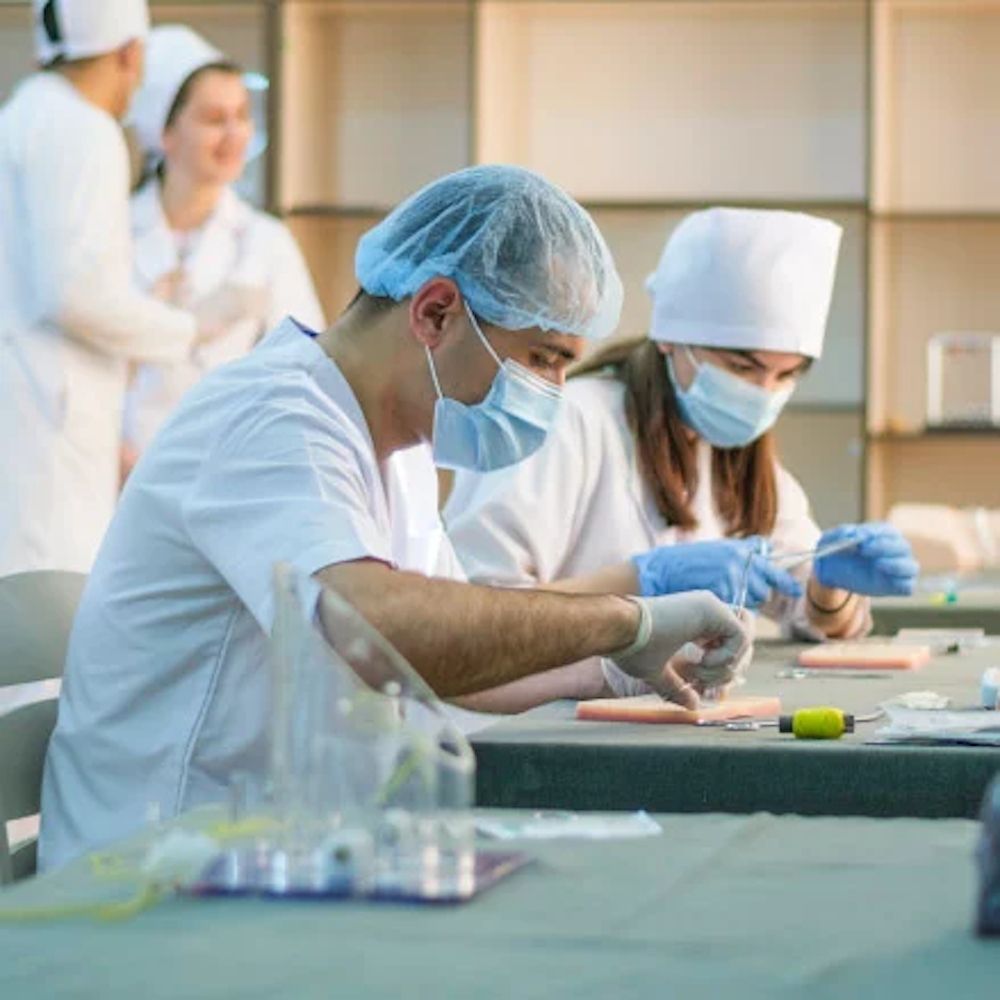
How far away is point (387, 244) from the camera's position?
6.40 feet

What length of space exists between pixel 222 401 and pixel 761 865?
31.1 inches

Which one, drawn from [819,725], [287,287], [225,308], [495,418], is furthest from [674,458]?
[287,287]

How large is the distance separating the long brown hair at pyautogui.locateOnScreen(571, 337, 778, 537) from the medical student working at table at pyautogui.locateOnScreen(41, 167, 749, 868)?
0.85 metres

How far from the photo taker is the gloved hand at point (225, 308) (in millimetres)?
4098

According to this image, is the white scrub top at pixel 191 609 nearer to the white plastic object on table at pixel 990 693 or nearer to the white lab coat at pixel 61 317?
the white plastic object on table at pixel 990 693

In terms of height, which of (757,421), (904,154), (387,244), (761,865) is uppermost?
(904,154)

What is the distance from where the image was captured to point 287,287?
171 inches

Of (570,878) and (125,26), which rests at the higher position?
(125,26)

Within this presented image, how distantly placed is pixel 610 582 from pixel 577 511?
1.20 feet

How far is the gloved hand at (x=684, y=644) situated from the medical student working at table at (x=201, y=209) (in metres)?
2.41

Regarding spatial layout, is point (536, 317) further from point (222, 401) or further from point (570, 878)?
point (570, 878)

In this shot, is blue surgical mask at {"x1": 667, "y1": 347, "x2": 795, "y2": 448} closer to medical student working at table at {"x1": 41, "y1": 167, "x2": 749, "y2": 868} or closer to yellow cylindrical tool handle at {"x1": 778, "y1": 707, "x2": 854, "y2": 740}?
medical student working at table at {"x1": 41, "y1": 167, "x2": 749, "y2": 868}

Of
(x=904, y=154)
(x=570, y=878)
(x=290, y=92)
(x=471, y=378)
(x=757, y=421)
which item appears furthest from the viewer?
(x=904, y=154)

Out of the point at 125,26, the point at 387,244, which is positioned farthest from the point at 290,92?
the point at 387,244
